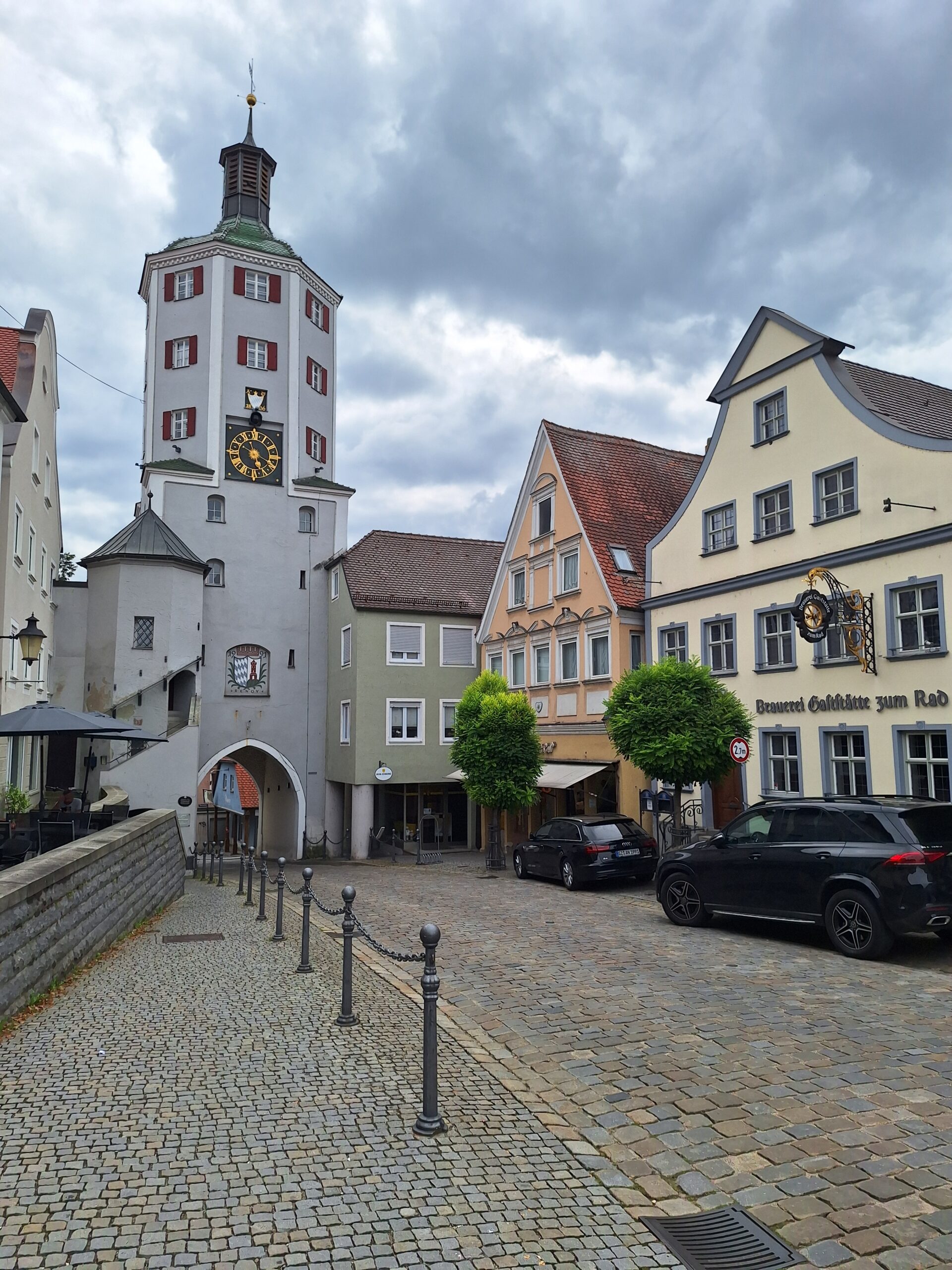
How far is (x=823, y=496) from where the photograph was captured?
20.0 meters

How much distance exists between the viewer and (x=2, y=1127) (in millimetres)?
5676

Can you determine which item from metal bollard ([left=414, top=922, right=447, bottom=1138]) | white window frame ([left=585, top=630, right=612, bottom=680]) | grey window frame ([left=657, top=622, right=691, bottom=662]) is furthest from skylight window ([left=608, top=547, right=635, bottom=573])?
metal bollard ([left=414, top=922, right=447, bottom=1138])

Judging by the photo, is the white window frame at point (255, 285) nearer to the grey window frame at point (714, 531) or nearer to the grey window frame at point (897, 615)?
the grey window frame at point (714, 531)

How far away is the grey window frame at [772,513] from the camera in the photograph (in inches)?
816

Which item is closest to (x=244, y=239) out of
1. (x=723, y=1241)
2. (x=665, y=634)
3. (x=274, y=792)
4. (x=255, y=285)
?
(x=255, y=285)

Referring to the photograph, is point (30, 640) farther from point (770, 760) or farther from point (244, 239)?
point (244, 239)

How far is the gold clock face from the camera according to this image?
40625 mm

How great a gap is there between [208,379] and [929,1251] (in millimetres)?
40429

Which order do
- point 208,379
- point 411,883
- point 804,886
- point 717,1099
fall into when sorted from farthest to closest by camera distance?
point 208,379, point 411,883, point 804,886, point 717,1099

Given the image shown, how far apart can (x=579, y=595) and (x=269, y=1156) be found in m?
24.0

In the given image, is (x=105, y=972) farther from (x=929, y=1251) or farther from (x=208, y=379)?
(x=208, y=379)

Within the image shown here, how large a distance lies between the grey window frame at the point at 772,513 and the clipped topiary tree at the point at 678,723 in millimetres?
3374

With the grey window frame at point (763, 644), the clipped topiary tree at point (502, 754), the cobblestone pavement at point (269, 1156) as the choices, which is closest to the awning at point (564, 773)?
the clipped topiary tree at point (502, 754)

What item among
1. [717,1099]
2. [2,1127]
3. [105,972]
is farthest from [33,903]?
[717,1099]
